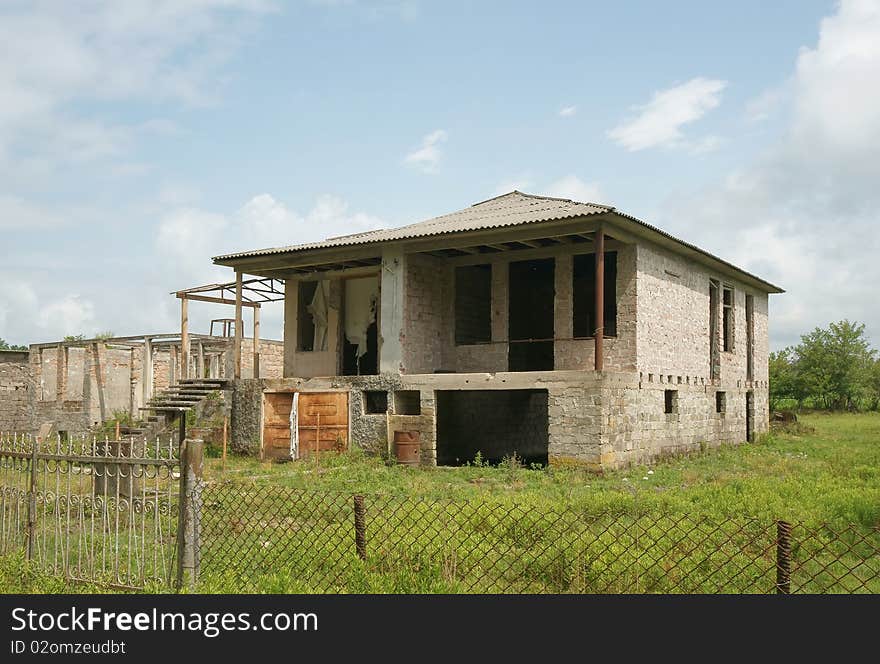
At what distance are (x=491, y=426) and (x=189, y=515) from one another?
16.0m

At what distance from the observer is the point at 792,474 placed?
15.5 metres

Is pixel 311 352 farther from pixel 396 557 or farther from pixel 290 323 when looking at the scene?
pixel 396 557

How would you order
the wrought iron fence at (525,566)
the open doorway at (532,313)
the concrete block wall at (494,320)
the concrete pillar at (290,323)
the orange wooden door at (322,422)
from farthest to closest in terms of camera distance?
the concrete pillar at (290,323)
the open doorway at (532,313)
the orange wooden door at (322,422)
the concrete block wall at (494,320)
the wrought iron fence at (525,566)

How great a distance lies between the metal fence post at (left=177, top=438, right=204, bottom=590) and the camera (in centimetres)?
639

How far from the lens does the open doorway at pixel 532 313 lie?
22109 millimetres

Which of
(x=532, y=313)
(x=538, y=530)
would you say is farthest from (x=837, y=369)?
(x=538, y=530)

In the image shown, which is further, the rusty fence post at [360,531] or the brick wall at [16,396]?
the brick wall at [16,396]

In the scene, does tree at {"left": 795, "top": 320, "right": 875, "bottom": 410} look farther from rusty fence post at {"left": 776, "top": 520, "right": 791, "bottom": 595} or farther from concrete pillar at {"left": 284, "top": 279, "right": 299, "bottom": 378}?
rusty fence post at {"left": 776, "top": 520, "right": 791, "bottom": 595}

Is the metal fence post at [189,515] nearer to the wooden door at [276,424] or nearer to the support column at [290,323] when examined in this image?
the wooden door at [276,424]

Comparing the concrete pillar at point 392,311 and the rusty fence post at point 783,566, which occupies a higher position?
the concrete pillar at point 392,311

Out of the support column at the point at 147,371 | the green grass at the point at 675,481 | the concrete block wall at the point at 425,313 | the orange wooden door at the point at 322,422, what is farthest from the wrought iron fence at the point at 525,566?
the support column at the point at 147,371

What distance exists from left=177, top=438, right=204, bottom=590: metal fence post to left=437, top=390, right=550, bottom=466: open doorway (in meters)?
14.4

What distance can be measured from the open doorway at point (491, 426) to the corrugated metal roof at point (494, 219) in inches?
161
